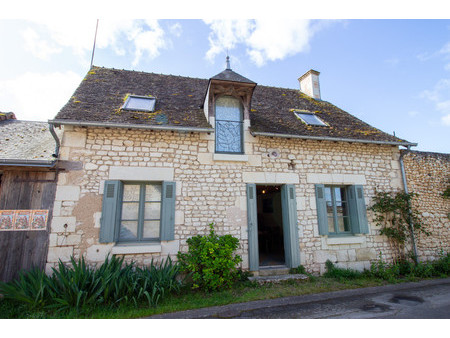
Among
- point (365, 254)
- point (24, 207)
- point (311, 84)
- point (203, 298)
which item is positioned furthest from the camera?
point (311, 84)

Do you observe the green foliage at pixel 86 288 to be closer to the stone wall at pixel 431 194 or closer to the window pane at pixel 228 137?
the window pane at pixel 228 137

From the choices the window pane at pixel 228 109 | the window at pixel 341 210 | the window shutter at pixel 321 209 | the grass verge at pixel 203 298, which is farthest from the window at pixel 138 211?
the window at pixel 341 210

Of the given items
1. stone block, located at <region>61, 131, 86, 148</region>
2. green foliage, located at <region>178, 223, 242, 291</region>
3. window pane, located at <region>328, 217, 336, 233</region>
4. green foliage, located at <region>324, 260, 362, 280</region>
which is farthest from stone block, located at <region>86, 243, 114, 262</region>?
window pane, located at <region>328, 217, 336, 233</region>

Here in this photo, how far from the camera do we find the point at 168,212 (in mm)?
4789

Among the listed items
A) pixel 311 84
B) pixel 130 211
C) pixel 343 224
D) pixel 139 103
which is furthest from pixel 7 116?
pixel 311 84

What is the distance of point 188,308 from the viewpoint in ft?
11.8

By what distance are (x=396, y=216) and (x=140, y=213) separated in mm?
6337

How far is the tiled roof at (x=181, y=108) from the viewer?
515 cm

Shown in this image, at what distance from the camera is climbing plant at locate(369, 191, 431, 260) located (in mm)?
5672

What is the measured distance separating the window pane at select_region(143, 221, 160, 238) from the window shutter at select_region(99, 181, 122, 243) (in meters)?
0.58

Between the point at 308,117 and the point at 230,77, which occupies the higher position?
the point at 230,77

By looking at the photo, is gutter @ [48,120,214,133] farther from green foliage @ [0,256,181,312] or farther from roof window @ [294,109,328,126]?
roof window @ [294,109,328,126]

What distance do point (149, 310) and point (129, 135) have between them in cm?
342

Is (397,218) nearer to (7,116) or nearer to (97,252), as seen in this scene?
(97,252)
